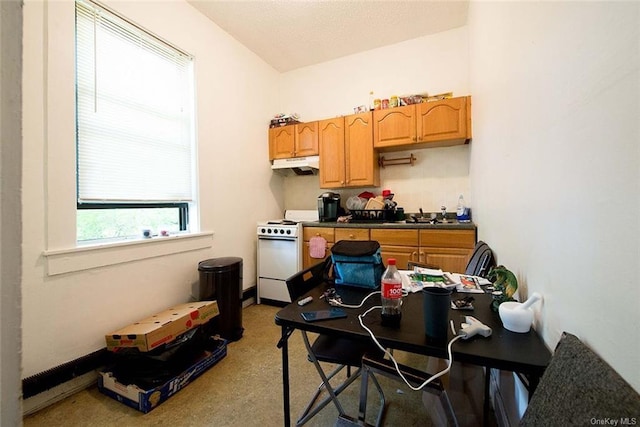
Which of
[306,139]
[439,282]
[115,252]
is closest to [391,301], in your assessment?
[439,282]

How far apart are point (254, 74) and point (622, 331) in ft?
13.0

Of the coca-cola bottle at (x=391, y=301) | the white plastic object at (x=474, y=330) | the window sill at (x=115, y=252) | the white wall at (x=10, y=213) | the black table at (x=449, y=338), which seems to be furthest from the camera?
the window sill at (x=115, y=252)

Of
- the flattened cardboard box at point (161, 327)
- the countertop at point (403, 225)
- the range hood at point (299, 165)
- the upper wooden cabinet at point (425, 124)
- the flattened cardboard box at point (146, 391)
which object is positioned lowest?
the flattened cardboard box at point (146, 391)

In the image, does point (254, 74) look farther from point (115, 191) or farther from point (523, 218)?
point (523, 218)

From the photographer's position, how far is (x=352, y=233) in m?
3.04

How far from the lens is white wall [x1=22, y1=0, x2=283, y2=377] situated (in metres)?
1.56

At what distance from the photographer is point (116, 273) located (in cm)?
195

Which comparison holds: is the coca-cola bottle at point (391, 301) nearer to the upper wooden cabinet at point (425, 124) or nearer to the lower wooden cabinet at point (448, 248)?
the lower wooden cabinet at point (448, 248)

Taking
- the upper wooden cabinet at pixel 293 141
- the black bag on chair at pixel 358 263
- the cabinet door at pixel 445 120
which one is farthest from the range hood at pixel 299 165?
the black bag on chair at pixel 358 263

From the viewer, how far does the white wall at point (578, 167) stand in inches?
20.2

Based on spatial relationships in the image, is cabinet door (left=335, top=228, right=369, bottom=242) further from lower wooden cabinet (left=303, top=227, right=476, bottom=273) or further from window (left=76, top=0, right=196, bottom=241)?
window (left=76, top=0, right=196, bottom=241)

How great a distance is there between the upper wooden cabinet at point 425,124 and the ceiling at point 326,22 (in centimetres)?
94

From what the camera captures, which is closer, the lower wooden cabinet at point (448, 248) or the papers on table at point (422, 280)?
the papers on table at point (422, 280)

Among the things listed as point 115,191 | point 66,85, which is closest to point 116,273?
point 115,191
